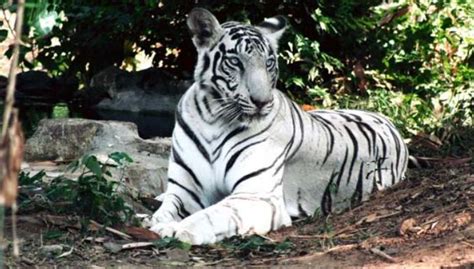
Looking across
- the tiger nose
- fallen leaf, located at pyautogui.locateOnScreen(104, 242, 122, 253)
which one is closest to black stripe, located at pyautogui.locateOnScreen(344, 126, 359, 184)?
the tiger nose

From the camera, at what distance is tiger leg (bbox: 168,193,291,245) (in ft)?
16.5

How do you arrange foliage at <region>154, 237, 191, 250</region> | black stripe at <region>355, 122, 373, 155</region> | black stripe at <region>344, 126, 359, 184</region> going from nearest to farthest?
foliage at <region>154, 237, 191, 250</region> → black stripe at <region>344, 126, 359, 184</region> → black stripe at <region>355, 122, 373, 155</region>

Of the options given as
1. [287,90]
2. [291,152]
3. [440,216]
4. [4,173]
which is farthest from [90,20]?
[4,173]

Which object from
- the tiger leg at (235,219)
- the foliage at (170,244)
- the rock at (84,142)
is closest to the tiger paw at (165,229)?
the tiger leg at (235,219)

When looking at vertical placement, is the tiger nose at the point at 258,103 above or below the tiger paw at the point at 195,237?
above

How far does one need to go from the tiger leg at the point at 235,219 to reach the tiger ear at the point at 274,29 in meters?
1.03

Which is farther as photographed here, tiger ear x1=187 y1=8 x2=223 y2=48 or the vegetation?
the vegetation

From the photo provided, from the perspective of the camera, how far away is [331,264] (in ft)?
14.2

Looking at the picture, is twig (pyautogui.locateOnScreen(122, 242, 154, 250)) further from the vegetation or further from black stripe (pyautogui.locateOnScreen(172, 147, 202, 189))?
the vegetation

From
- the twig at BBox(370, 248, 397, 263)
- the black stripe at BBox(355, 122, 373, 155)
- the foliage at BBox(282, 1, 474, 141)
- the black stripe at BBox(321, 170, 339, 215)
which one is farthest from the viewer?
the foliage at BBox(282, 1, 474, 141)

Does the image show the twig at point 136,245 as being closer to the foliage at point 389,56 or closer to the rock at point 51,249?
the rock at point 51,249

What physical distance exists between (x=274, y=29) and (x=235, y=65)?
67cm

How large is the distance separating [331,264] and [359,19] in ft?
25.1

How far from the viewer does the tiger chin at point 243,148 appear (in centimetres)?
562
